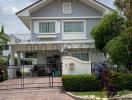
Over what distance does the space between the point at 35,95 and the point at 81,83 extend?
3.20 m

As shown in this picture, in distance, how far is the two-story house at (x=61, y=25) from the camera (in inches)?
1556

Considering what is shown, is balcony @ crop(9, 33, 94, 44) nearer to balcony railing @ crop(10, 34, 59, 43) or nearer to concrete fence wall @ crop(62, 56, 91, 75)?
balcony railing @ crop(10, 34, 59, 43)

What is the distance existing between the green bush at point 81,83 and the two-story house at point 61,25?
14558 millimetres

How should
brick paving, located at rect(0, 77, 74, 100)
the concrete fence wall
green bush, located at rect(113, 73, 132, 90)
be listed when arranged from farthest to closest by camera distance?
the concrete fence wall < green bush, located at rect(113, 73, 132, 90) < brick paving, located at rect(0, 77, 74, 100)

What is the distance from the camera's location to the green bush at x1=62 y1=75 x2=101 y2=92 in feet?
79.1

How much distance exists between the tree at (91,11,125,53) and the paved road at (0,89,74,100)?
10.4 m

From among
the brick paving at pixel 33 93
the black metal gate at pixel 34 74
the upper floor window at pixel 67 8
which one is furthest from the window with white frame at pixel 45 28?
the brick paving at pixel 33 93

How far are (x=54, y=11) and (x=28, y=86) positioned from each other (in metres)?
15.5

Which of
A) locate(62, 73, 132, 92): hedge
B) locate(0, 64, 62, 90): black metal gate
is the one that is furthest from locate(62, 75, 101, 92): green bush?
locate(0, 64, 62, 90): black metal gate

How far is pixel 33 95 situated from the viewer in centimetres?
2278

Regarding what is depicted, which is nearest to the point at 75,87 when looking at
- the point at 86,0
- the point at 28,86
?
the point at 28,86

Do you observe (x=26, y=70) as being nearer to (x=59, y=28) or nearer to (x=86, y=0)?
(x=59, y=28)

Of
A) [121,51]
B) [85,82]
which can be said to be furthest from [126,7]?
[85,82]

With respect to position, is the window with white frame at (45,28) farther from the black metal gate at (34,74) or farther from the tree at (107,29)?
the tree at (107,29)
